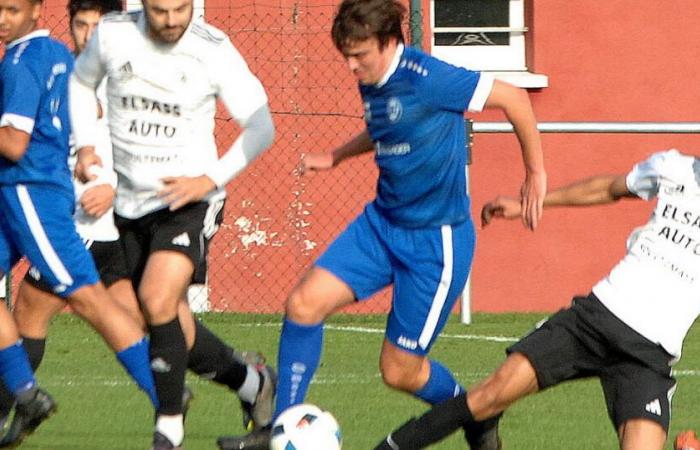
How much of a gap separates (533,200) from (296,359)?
1106 mm

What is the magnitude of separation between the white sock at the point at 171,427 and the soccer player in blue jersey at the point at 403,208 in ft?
1.34

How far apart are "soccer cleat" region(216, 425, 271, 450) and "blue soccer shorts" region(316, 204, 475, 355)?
2.27ft

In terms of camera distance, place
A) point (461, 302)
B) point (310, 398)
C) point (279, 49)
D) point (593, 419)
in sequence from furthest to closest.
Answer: point (279, 49) → point (461, 302) → point (310, 398) → point (593, 419)

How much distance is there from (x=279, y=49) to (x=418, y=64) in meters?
7.67

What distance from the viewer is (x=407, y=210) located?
7188mm

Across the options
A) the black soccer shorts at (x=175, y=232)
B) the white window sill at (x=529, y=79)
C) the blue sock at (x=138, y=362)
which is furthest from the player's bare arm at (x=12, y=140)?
the white window sill at (x=529, y=79)

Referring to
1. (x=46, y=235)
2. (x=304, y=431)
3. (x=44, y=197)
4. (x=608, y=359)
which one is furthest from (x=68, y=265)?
(x=608, y=359)

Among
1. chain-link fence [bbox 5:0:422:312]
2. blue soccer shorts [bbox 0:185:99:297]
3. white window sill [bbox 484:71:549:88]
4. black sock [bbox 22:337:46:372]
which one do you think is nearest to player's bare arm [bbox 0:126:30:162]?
blue soccer shorts [bbox 0:185:99:297]

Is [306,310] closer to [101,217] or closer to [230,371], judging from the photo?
[230,371]

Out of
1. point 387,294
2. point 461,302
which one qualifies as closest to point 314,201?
point 387,294

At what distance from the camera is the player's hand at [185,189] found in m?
6.95

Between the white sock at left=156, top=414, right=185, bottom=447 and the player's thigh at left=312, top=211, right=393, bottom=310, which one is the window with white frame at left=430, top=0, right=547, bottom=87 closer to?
the player's thigh at left=312, top=211, right=393, bottom=310

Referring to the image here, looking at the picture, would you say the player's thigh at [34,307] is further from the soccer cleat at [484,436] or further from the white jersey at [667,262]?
the white jersey at [667,262]

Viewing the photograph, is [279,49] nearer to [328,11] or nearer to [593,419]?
[328,11]
